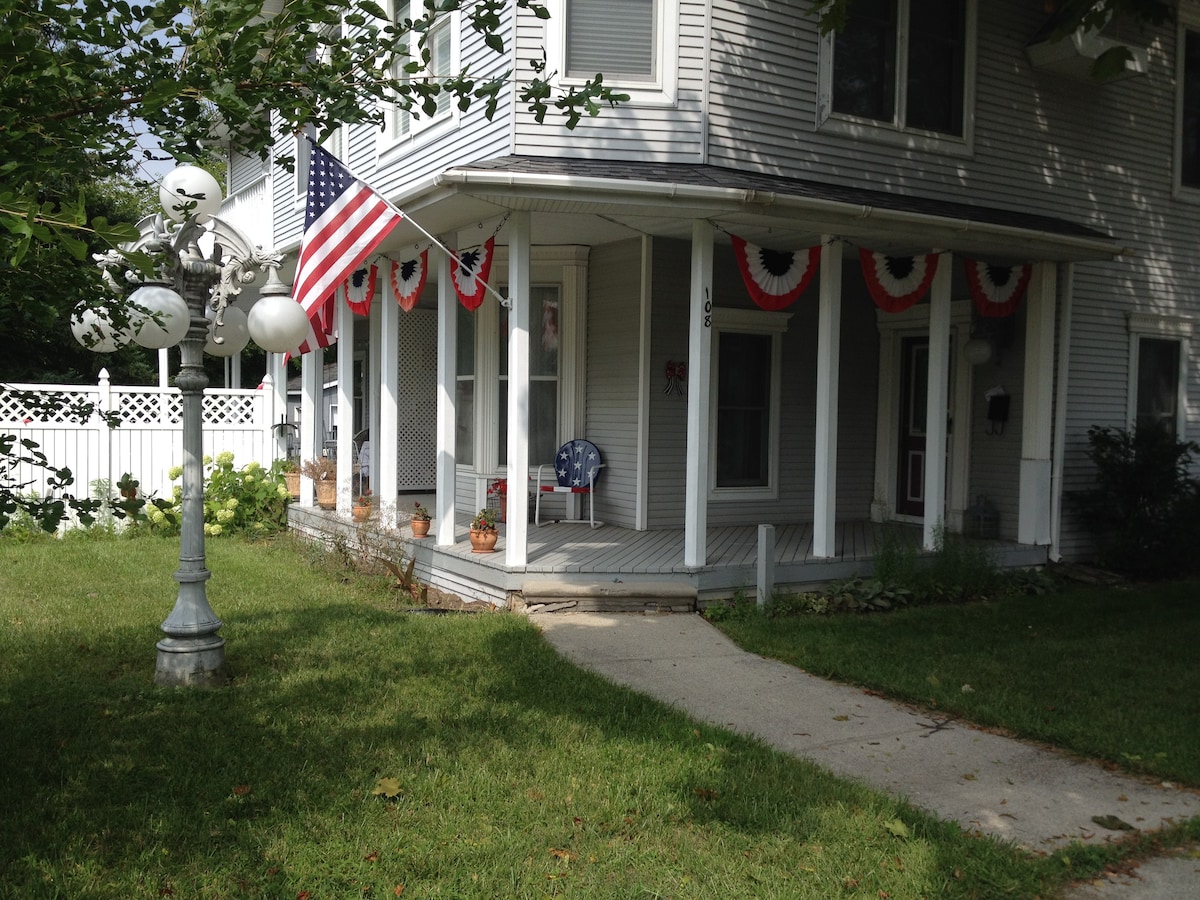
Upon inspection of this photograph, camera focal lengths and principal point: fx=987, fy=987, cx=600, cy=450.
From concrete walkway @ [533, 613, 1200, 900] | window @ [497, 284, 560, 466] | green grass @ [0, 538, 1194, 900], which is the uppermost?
window @ [497, 284, 560, 466]

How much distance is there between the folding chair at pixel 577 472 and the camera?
10359mm

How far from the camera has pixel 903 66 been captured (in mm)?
9898

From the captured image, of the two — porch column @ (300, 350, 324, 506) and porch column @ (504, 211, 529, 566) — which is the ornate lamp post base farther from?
porch column @ (300, 350, 324, 506)

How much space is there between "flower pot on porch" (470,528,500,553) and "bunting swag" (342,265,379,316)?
3.29 m

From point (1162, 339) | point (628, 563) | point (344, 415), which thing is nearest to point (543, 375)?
point (344, 415)

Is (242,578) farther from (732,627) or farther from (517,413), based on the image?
(732,627)

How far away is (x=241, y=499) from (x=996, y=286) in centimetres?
967

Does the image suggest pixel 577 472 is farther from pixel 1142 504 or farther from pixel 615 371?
pixel 1142 504

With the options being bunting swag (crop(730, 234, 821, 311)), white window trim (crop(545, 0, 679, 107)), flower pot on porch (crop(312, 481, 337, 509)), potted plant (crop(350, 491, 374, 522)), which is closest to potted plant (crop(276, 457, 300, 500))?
flower pot on porch (crop(312, 481, 337, 509))

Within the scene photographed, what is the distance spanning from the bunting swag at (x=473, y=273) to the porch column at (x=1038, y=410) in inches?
224

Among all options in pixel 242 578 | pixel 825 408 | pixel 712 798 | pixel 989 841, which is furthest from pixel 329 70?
pixel 242 578

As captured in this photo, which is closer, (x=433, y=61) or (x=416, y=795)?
(x=416, y=795)

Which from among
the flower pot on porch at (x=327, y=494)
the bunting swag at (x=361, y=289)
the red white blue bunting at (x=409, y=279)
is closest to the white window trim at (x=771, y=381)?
the red white blue bunting at (x=409, y=279)

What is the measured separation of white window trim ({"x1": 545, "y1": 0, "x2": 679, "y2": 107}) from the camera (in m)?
8.59
